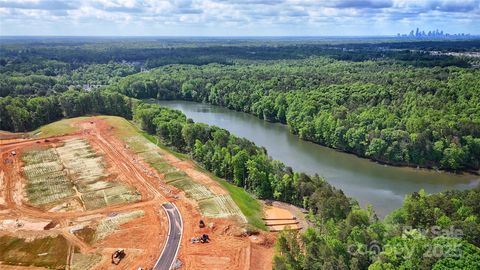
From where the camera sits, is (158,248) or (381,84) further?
(381,84)

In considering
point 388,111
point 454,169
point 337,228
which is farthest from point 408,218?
point 388,111

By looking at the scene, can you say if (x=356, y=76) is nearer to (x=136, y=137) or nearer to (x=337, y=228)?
(x=136, y=137)

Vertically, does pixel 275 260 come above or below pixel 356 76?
below

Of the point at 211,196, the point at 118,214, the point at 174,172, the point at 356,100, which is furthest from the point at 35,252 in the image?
the point at 356,100

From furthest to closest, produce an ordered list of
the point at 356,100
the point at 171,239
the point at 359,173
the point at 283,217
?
1. the point at 356,100
2. the point at 359,173
3. the point at 283,217
4. the point at 171,239

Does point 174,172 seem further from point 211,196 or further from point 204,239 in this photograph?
point 204,239
